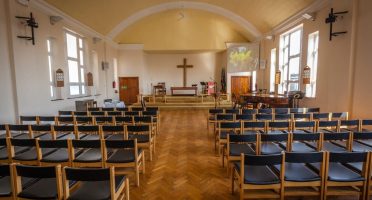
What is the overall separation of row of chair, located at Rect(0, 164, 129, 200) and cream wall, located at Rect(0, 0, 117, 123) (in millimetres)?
3141

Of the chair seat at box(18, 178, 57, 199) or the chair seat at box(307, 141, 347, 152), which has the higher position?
the chair seat at box(307, 141, 347, 152)

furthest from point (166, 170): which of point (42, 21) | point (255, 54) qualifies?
point (255, 54)

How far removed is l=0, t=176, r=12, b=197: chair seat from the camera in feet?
6.18

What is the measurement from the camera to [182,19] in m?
11.7

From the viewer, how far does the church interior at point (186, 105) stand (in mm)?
2078

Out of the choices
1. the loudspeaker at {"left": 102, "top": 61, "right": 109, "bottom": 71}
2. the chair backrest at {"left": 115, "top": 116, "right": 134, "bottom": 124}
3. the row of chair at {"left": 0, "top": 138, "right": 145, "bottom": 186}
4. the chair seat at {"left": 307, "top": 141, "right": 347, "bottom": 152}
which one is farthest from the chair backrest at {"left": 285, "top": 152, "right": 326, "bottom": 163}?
the loudspeaker at {"left": 102, "top": 61, "right": 109, "bottom": 71}

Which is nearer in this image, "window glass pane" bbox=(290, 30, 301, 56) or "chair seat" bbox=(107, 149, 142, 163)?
"chair seat" bbox=(107, 149, 142, 163)

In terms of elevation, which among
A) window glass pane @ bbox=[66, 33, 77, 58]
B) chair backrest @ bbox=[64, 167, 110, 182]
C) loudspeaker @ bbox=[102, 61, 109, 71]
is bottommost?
chair backrest @ bbox=[64, 167, 110, 182]

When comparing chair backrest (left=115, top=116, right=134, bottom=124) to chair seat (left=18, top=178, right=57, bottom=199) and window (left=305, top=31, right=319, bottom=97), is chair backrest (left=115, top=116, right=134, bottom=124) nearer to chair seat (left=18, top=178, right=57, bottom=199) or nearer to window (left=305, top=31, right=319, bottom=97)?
chair seat (left=18, top=178, right=57, bottom=199)

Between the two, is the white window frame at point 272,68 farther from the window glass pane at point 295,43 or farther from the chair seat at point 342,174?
the chair seat at point 342,174

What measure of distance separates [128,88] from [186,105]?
4.01m

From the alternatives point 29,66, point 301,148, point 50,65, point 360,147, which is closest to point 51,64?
point 50,65

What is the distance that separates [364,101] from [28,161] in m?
5.86

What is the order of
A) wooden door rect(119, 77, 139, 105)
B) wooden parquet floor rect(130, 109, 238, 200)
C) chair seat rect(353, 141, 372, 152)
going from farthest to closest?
wooden door rect(119, 77, 139, 105), chair seat rect(353, 141, 372, 152), wooden parquet floor rect(130, 109, 238, 200)
